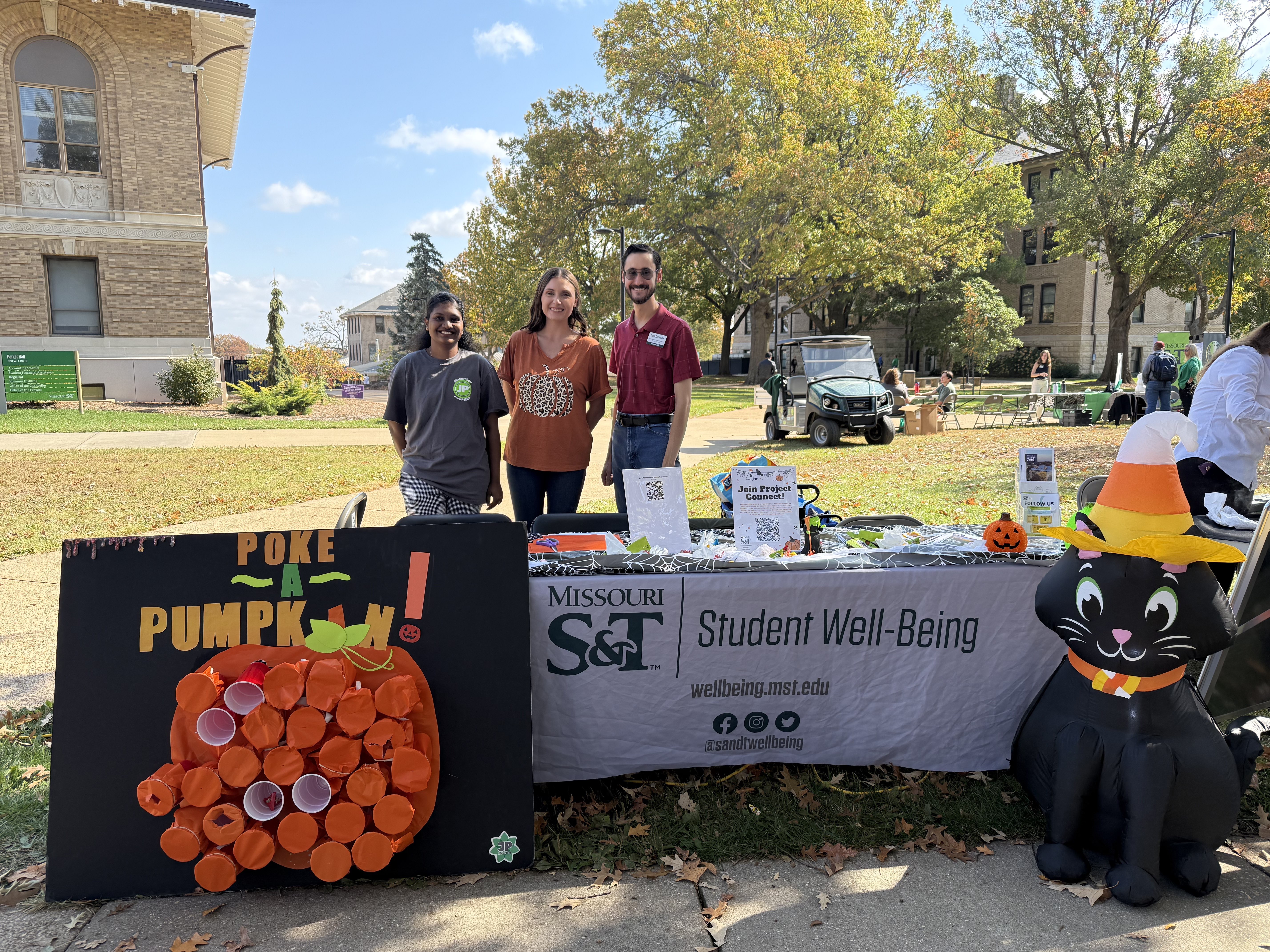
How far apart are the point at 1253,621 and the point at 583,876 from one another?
267 centimetres

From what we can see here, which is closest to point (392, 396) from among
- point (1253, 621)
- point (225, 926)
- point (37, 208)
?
point (225, 926)

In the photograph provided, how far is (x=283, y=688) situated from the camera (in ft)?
7.76

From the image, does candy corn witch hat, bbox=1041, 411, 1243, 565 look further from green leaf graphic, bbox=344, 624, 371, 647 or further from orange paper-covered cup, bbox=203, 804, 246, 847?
orange paper-covered cup, bbox=203, 804, 246, 847

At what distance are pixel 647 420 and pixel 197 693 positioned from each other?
8.26ft

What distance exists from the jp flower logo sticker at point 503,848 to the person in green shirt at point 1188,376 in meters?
14.5

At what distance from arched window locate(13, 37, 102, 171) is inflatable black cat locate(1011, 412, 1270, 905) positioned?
25.9 m

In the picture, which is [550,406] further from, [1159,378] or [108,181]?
[108,181]

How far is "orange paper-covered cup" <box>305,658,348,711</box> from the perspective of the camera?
2.36m

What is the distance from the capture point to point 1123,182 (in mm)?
29031

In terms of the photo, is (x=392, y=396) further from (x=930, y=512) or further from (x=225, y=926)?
(x=930, y=512)

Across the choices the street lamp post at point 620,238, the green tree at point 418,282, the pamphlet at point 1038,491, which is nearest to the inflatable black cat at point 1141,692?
the pamphlet at point 1038,491

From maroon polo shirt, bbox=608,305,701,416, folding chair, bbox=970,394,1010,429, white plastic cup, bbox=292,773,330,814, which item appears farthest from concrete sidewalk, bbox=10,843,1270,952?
folding chair, bbox=970,394,1010,429

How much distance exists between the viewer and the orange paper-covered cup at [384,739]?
7.77 feet

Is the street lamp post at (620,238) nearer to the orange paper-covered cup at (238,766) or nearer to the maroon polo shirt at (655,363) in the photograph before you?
the maroon polo shirt at (655,363)
